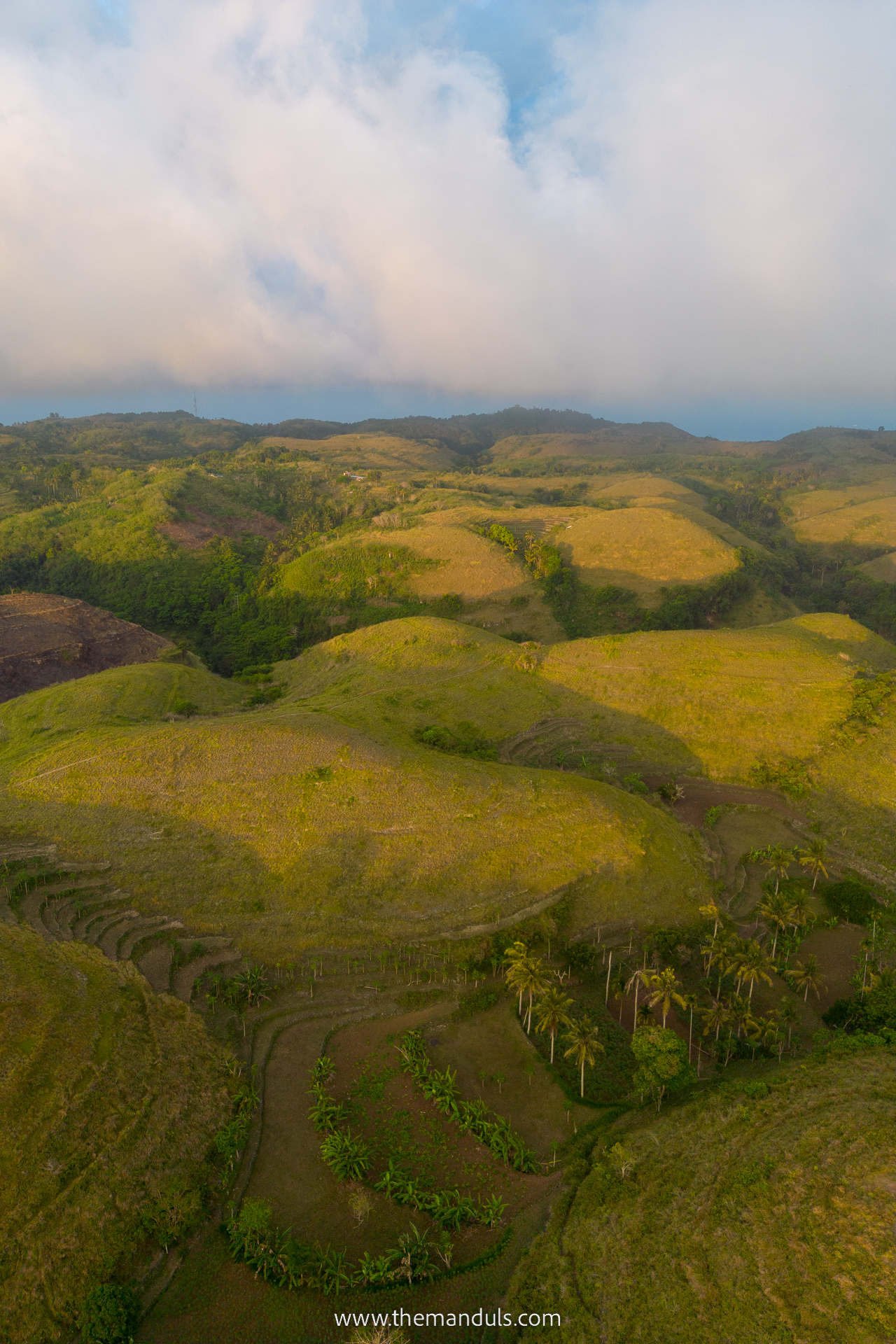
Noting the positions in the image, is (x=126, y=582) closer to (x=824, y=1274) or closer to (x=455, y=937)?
(x=455, y=937)

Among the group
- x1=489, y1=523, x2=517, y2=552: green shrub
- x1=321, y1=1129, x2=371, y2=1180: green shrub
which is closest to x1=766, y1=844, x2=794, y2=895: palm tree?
x1=321, y1=1129, x2=371, y2=1180: green shrub

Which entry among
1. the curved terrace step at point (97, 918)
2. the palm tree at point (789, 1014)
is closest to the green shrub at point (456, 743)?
the curved terrace step at point (97, 918)

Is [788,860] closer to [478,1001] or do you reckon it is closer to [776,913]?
[776,913]

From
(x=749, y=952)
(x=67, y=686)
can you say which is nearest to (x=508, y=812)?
(x=749, y=952)

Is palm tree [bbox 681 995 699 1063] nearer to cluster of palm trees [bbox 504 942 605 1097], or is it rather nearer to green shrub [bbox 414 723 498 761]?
cluster of palm trees [bbox 504 942 605 1097]

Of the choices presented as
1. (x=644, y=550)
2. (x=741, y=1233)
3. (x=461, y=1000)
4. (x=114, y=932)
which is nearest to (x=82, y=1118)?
(x=114, y=932)

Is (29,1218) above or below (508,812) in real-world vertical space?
below
